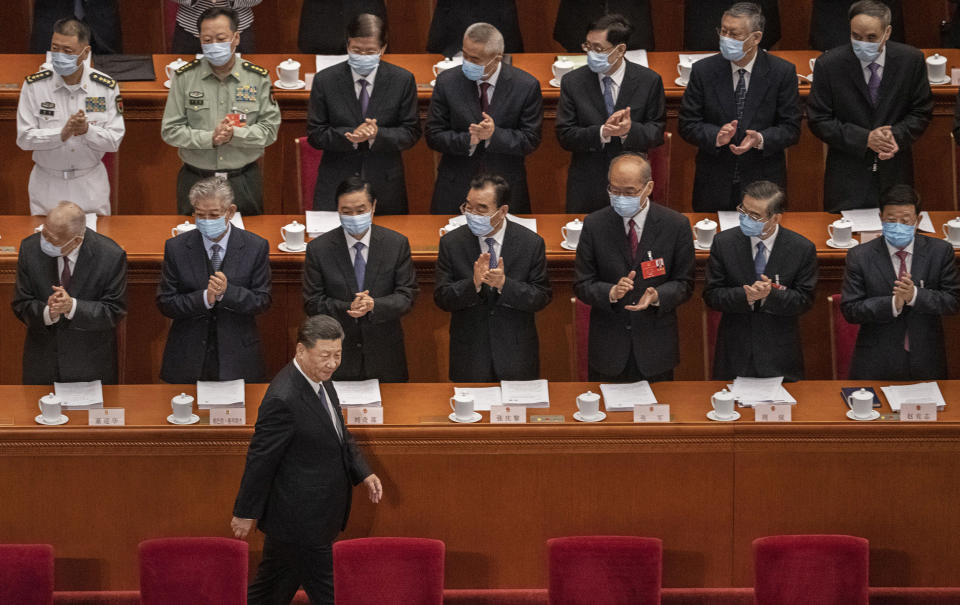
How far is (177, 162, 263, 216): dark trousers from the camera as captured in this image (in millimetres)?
6635

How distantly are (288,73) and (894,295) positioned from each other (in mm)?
3071

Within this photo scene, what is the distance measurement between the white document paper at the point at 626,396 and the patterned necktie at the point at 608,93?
150 cm

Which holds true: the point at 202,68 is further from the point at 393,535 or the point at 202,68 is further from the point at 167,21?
the point at 393,535

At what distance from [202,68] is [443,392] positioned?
6.70 ft

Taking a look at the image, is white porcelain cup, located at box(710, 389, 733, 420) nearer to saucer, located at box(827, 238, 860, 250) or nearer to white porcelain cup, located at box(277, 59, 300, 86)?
saucer, located at box(827, 238, 860, 250)

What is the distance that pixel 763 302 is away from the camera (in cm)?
566

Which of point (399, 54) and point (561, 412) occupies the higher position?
point (399, 54)

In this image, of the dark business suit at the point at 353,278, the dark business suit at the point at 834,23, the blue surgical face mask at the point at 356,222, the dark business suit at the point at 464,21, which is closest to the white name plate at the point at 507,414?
the dark business suit at the point at 353,278

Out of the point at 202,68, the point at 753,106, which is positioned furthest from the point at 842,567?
the point at 202,68

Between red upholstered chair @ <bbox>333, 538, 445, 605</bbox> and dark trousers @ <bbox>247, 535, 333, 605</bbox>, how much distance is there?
186 millimetres

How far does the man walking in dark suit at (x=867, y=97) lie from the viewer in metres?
6.59

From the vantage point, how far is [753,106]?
21.6ft

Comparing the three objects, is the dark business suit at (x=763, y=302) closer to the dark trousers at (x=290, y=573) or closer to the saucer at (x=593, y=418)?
the saucer at (x=593, y=418)

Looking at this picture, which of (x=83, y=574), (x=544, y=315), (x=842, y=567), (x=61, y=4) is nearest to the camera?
(x=842, y=567)
